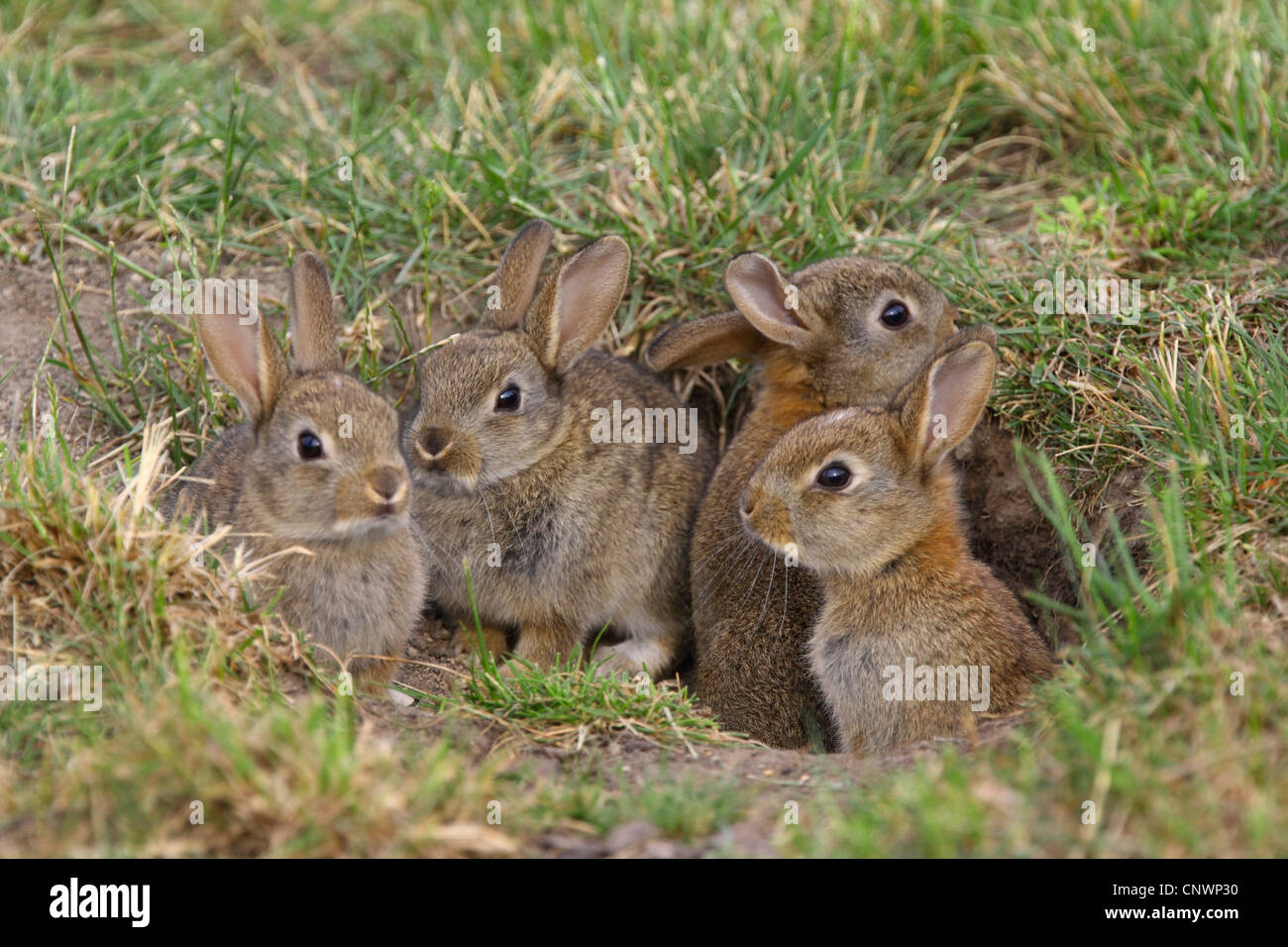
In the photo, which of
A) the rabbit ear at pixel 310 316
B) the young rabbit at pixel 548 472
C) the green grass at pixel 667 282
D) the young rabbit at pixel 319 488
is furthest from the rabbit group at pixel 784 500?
the rabbit ear at pixel 310 316

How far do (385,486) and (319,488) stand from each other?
288 mm

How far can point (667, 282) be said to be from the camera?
24.3 ft

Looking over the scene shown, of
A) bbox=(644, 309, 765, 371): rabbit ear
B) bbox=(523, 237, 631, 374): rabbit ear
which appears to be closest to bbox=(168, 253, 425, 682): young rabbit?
bbox=(523, 237, 631, 374): rabbit ear

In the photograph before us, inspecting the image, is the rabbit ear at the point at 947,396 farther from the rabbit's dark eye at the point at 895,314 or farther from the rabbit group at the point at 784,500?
the rabbit's dark eye at the point at 895,314

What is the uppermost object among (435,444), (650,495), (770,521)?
(435,444)

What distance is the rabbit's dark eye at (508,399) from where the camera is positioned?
638 centimetres

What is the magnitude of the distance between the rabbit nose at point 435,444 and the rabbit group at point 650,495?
0.06 feet

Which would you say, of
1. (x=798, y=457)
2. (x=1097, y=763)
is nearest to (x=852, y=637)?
(x=798, y=457)

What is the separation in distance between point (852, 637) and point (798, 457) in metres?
0.75

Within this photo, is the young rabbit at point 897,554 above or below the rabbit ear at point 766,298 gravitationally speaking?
below

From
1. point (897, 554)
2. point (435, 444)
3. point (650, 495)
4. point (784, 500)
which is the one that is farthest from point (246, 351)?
point (897, 554)

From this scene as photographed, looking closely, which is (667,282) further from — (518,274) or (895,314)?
(895,314)

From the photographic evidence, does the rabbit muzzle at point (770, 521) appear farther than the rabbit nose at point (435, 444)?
No
